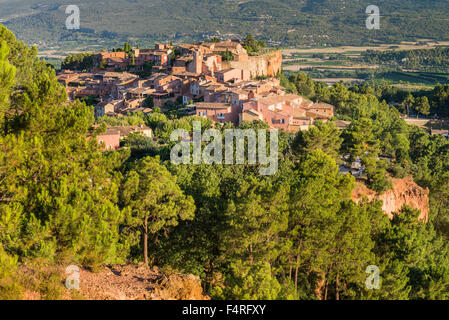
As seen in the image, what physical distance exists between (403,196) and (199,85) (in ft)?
73.0

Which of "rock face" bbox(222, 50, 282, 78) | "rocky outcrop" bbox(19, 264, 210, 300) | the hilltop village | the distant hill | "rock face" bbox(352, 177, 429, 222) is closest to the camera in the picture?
"rocky outcrop" bbox(19, 264, 210, 300)

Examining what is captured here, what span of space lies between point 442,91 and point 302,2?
141 meters

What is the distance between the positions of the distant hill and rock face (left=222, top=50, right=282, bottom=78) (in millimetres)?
89531

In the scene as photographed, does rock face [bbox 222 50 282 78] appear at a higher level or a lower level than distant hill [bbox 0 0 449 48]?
lower

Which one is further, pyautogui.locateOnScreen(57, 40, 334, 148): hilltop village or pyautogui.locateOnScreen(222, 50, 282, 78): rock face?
pyautogui.locateOnScreen(222, 50, 282, 78): rock face

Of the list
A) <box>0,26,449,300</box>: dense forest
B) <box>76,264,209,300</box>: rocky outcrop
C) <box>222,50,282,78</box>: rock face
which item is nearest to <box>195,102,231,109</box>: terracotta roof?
<box>222,50,282,78</box>: rock face

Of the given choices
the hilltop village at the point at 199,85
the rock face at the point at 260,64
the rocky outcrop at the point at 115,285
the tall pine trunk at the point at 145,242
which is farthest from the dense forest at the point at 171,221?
the rock face at the point at 260,64

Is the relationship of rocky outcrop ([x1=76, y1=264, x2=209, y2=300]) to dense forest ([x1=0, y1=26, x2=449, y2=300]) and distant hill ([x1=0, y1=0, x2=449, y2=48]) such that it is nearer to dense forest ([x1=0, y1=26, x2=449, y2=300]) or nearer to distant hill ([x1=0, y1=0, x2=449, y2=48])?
dense forest ([x1=0, y1=26, x2=449, y2=300])

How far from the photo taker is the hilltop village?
3691cm

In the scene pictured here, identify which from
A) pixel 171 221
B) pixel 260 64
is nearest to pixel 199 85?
pixel 260 64

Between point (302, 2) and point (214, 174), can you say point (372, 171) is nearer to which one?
point (214, 174)

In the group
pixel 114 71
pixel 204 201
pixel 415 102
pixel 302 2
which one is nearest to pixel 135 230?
pixel 204 201

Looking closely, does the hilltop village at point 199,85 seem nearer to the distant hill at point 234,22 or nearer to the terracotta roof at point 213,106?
the terracotta roof at point 213,106
